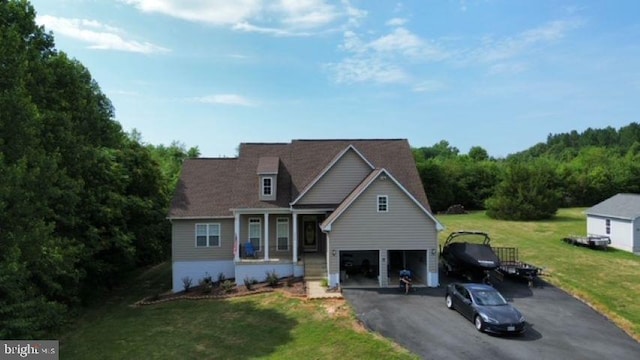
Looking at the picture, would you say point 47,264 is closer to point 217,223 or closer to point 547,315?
point 217,223

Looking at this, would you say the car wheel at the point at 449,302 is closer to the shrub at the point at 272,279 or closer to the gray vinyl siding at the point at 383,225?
the gray vinyl siding at the point at 383,225

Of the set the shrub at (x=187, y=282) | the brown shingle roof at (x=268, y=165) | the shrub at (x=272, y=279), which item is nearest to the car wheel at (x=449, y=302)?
the shrub at (x=272, y=279)

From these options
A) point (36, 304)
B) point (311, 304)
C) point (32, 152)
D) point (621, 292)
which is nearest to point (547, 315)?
point (621, 292)

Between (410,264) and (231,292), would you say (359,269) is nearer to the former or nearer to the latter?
(410,264)

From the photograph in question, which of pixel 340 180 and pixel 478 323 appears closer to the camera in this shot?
pixel 478 323

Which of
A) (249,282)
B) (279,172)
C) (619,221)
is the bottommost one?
(249,282)

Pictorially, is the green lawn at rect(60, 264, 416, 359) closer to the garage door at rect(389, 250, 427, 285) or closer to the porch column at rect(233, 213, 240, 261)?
the porch column at rect(233, 213, 240, 261)

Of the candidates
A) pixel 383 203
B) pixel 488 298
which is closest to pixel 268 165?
pixel 383 203
